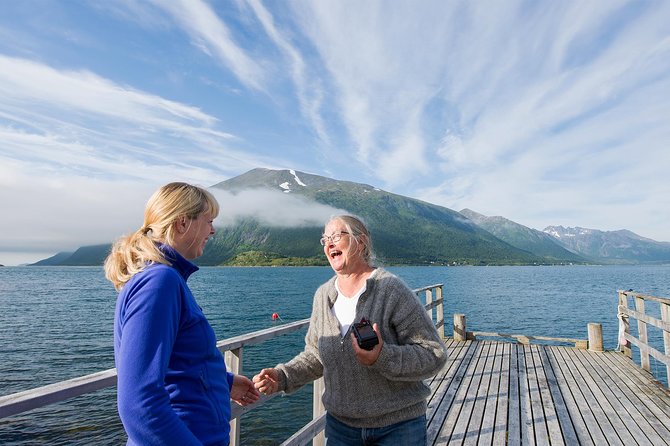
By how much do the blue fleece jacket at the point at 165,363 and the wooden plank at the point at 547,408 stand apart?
15.8 ft

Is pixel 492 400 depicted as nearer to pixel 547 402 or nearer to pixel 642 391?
pixel 547 402

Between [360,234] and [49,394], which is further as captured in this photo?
[360,234]

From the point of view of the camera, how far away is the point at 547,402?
6.16 m

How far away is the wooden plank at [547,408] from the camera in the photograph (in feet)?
16.2

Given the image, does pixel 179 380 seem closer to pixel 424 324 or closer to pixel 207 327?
pixel 207 327

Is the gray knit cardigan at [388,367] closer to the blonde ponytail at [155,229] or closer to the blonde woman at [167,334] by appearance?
the blonde woman at [167,334]

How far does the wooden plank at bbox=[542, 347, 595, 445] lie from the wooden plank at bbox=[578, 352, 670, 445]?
570 millimetres

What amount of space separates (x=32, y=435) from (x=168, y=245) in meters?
15.1

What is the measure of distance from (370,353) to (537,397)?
5770 mm

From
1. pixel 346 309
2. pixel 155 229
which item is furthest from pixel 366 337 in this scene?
pixel 155 229

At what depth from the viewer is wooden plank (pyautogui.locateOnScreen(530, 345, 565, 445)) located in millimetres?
4949

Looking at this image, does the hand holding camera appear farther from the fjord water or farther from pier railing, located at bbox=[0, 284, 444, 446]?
the fjord water

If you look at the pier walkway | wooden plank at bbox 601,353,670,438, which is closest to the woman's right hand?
the pier walkway

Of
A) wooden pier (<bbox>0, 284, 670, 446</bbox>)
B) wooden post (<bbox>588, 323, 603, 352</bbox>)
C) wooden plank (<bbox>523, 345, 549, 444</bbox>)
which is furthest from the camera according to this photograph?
wooden post (<bbox>588, 323, 603, 352</bbox>)
